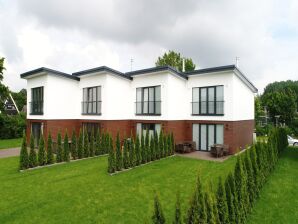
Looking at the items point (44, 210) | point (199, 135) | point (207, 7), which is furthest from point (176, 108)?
point (44, 210)

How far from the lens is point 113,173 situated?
11.7 m

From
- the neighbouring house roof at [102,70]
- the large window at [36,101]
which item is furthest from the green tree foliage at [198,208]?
the large window at [36,101]

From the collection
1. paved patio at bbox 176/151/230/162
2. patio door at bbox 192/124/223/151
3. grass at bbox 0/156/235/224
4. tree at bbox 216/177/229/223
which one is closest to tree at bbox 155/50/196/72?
patio door at bbox 192/124/223/151

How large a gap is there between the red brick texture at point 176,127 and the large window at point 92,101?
100cm

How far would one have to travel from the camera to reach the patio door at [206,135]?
1787 cm

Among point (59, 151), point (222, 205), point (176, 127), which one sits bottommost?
point (59, 151)

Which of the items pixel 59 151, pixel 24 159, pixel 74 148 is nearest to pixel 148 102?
pixel 74 148

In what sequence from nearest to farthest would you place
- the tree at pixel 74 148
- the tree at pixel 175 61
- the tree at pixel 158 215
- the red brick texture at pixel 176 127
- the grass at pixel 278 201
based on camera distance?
the tree at pixel 158 215, the grass at pixel 278 201, the tree at pixel 74 148, the red brick texture at pixel 176 127, the tree at pixel 175 61

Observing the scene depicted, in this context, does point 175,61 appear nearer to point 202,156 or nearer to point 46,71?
point 46,71

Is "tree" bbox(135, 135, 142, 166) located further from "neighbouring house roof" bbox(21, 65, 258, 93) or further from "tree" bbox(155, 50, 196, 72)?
"tree" bbox(155, 50, 196, 72)

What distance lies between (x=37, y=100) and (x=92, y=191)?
14688 mm

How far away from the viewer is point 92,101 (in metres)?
20.4

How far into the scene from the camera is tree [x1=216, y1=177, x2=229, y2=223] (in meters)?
5.32

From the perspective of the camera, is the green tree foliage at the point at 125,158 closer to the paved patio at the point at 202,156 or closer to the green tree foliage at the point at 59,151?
the green tree foliage at the point at 59,151
